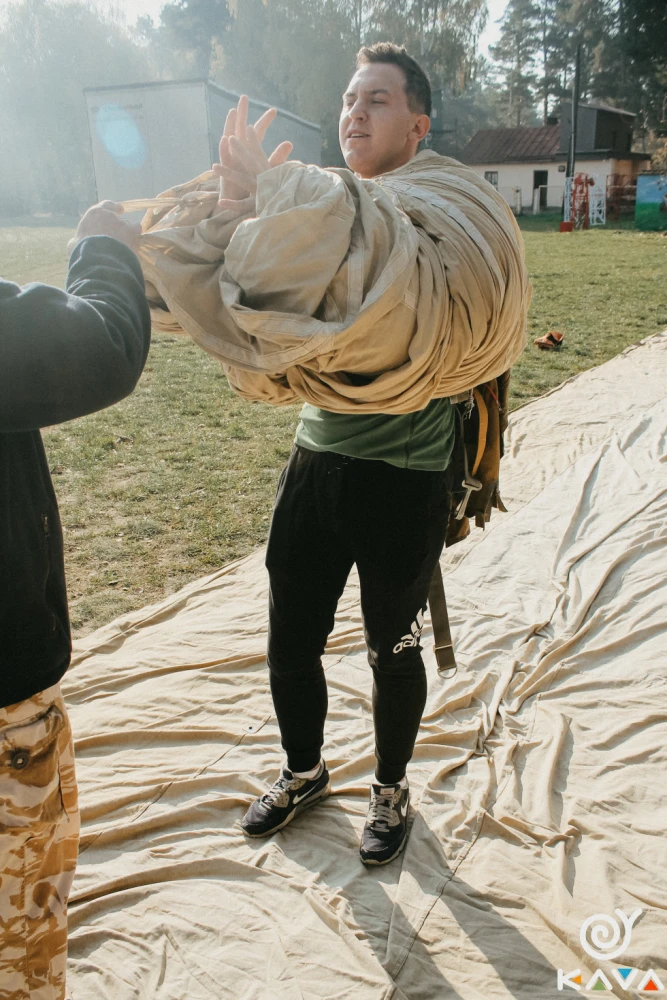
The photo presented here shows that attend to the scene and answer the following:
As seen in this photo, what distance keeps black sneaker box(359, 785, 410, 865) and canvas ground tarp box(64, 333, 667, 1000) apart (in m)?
0.04

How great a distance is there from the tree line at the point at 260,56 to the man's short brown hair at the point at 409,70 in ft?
110

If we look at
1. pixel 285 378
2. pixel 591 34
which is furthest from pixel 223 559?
pixel 591 34

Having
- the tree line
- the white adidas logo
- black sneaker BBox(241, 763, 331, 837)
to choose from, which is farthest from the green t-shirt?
the tree line

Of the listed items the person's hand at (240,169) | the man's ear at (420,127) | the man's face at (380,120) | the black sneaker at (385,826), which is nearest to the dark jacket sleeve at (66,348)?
the person's hand at (240,169)

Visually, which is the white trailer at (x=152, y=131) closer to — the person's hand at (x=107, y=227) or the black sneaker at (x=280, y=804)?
the black sneaker at (x=280, y=804)

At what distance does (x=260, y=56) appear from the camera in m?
38.0

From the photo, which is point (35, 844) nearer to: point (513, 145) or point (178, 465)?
point (178, 465)

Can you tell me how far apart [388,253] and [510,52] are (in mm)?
69144

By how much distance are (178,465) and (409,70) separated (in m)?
3.87

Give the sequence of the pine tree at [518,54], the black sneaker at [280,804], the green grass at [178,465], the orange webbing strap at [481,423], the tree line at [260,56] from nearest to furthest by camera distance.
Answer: the orange webbing strap at [481,423] → the black sneaker at [280,804] → the green grass at [178,465] → the tree line at [260,56] → the pine tree at [518,54]

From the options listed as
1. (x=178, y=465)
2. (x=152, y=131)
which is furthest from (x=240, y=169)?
(x=152, y=131)

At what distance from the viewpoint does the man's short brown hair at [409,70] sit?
6.62ft

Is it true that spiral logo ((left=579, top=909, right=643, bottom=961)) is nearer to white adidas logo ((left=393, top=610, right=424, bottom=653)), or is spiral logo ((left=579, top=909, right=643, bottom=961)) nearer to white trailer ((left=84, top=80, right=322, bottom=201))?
white adidas logo ((left=393, top=610, right=424, bottom=653))

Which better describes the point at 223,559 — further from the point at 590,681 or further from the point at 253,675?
the point at 590,681
